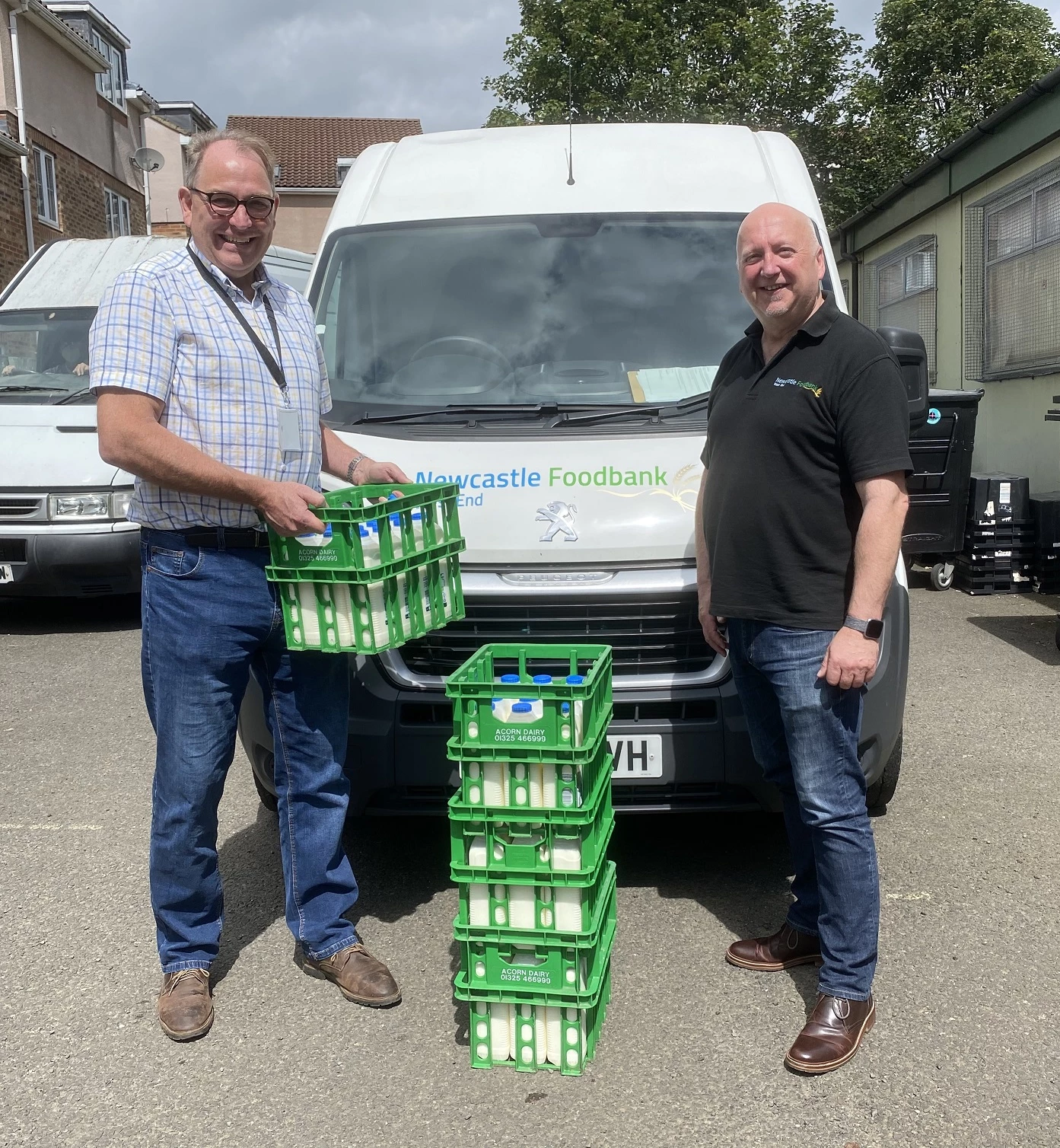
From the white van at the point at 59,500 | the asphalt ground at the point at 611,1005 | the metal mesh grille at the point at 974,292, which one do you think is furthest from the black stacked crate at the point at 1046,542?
the white van at the point at 59,500

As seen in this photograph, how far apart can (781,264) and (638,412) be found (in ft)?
3.93

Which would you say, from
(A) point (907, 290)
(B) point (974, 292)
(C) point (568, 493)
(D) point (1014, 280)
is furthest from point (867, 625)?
(A) point (907, 290)

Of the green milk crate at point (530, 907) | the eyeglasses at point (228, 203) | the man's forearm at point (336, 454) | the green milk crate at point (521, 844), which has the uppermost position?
the eyeglasses at point (228, 203)

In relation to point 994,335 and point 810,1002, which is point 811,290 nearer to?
point 810,1002

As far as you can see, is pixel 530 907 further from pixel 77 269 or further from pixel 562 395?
pixel 77 269

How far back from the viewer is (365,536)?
295 cm

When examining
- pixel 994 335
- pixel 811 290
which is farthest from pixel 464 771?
pixel 994 335

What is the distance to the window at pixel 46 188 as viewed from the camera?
23.7m

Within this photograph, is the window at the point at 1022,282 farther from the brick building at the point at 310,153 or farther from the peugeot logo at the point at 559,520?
the brick building at the point at 310,153

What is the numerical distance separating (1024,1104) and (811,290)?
1.97 metres

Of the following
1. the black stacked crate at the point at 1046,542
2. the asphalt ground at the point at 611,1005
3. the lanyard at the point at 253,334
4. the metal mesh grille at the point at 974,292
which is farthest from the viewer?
the metal mesh grille at the point at 974,292

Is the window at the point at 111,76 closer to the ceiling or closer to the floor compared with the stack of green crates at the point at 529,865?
closer to the ceiling

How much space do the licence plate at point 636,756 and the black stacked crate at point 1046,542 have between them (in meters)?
6.75

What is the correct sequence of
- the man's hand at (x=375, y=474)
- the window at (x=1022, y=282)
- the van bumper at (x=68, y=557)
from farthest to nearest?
the window at (x=1022, y=282)
the van bumper at (x=68, y=557)
the man's hand at (x=375, y=474)
